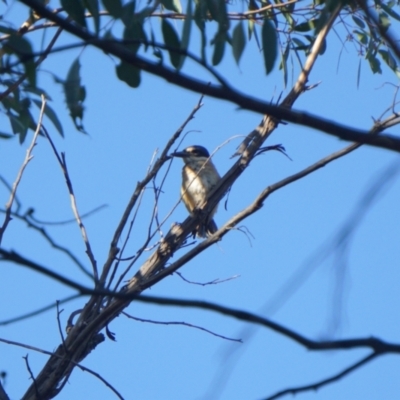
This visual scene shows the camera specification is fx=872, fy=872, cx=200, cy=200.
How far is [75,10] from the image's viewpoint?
1718mm

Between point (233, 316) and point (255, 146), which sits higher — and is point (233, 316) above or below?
below

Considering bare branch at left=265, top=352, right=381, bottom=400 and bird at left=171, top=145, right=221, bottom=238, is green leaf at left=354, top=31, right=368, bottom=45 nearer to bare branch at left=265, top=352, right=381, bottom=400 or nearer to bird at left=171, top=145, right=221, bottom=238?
bird at left=171, top=145, right=221, bottom=238

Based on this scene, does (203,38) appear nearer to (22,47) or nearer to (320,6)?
(22,47)

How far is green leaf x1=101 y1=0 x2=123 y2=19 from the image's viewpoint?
179cm

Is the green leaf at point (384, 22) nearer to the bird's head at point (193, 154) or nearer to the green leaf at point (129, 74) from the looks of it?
the green leaf at point (129, 74)

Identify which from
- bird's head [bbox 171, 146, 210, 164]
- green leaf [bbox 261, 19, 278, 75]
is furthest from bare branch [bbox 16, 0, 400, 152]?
bird's head [bbox 171, 146, 210, 164]

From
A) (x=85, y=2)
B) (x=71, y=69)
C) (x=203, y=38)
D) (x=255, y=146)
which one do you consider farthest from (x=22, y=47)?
(x=255, y=146)

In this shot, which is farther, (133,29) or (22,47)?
(133,29)

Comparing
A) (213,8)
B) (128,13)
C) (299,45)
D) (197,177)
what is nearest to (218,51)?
(128,13)

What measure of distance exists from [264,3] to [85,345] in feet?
4.99

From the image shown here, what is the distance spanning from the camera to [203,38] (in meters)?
1.59

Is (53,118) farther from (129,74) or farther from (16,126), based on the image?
→ (129,74)

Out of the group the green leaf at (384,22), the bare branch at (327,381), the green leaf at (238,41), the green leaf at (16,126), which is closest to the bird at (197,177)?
the green leaf at (384,22)

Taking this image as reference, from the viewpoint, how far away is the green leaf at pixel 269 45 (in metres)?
1.50
